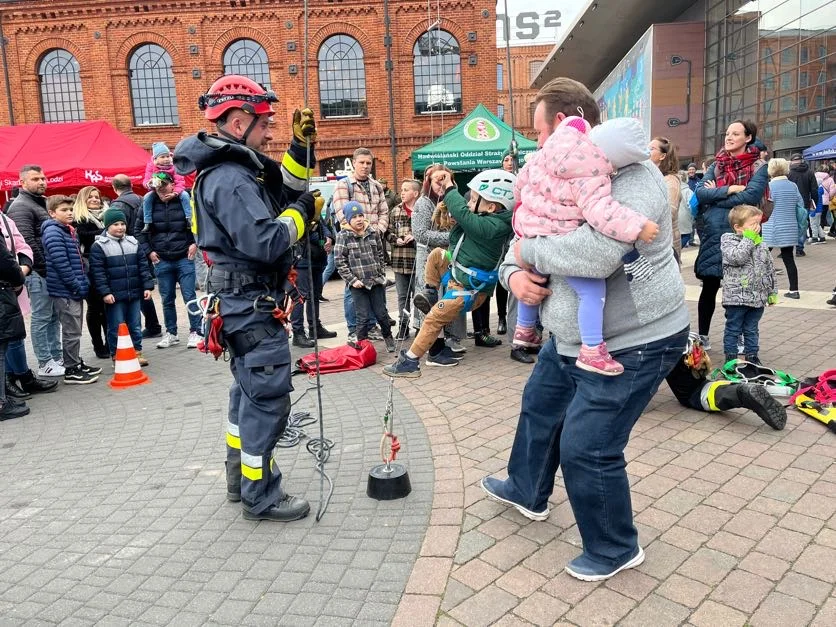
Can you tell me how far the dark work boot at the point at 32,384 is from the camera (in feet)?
20.9

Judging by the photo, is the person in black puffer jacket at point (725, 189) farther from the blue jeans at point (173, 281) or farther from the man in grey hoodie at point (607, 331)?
the blue jeans at point (173, 281)

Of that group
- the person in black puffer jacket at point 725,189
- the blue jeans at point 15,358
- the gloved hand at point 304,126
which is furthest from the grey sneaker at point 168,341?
the person in black puffer jacket at point 725,189

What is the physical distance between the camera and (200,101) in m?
3.36

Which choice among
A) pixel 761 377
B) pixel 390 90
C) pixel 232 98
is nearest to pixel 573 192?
pixel 232 98

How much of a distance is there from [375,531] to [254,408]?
88 centimetres

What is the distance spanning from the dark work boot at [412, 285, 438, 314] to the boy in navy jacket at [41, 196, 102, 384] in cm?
348

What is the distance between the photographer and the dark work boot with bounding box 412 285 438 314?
251 inches

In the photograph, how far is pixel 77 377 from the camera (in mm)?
6746

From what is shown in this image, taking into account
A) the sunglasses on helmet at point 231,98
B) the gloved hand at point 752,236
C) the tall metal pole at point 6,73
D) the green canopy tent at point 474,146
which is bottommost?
the gloved hand at point 752,236

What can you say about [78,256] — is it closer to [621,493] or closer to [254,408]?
[254,408]

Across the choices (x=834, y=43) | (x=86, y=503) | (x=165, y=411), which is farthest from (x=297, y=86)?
(x=86, y=503)

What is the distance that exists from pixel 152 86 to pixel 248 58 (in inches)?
169

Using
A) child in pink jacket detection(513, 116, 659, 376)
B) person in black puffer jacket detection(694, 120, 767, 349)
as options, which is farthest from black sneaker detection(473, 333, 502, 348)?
child in pink jacket detection(513, 116, 659, 376)

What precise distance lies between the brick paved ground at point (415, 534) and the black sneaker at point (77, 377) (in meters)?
1.46
